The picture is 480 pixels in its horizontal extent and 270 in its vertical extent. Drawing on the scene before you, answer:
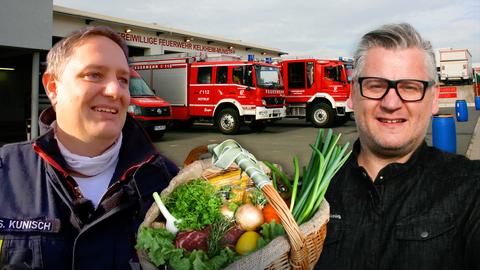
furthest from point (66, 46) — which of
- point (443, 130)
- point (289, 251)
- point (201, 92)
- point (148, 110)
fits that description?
point (201, 92)

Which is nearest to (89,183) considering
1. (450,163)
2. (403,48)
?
(403,48)

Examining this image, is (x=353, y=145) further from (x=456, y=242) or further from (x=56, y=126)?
(x=56, y=126)

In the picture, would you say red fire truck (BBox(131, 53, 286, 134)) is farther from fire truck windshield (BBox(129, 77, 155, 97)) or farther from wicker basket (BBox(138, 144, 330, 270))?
wicker basket (BBox(138, 144, 330, 270))

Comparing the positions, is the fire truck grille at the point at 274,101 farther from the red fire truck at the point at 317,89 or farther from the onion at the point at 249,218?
the onion at the point at 249,218

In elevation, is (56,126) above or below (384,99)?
below

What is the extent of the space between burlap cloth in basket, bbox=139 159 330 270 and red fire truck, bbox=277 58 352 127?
15160mm

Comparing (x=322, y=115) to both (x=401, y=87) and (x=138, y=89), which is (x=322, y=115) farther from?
(x=401, y=87)

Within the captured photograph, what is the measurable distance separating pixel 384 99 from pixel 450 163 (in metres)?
0.40

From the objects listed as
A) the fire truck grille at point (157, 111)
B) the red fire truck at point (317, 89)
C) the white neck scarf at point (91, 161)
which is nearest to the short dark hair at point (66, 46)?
the white neck scarf at point (91, 161)

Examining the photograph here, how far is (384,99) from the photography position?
166 cm

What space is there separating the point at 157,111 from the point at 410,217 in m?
11.9

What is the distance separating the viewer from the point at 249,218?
4.45 ft

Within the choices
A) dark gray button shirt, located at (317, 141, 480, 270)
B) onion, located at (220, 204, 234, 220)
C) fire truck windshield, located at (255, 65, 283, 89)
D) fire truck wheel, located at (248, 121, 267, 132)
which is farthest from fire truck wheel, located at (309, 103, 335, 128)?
onion, located at (220, 204, 234, 220)

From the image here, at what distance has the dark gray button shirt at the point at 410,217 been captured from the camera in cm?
157
